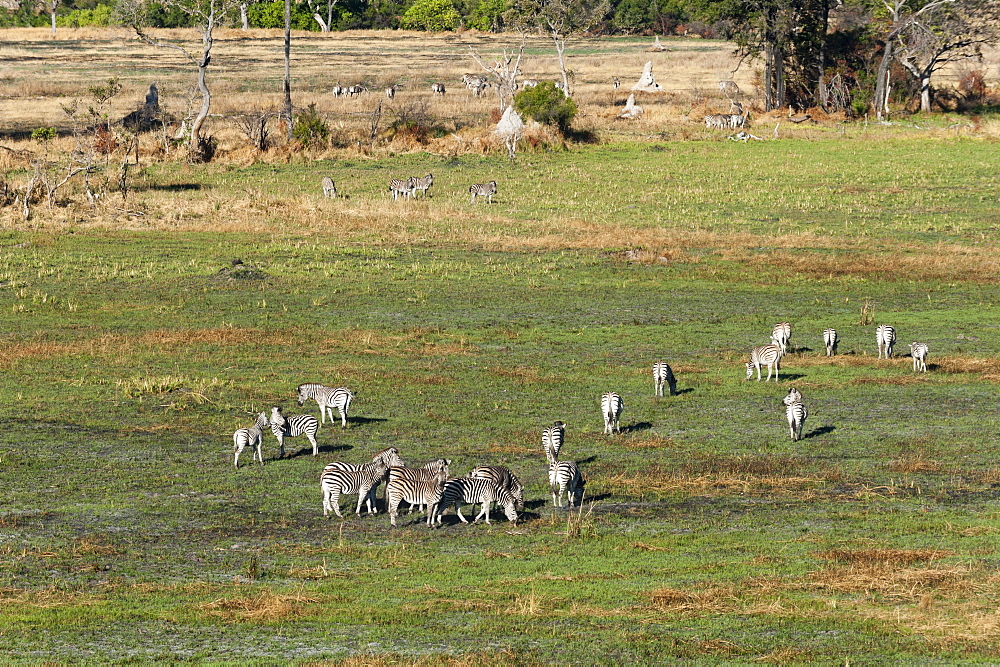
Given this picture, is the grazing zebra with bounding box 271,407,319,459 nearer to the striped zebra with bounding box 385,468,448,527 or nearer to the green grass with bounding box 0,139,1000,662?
the green grass with bounding box 0,139,1000,662

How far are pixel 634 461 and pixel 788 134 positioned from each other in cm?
6531

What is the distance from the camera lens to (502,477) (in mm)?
19453

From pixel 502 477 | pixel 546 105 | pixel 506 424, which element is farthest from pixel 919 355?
pixel 546 105

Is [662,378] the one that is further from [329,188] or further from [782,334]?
[329,188]

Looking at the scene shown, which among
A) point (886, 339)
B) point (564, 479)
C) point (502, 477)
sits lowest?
point (886, 339)

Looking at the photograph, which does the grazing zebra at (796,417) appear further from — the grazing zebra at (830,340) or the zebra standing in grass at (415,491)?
the zebra standing in grass at (415,491)

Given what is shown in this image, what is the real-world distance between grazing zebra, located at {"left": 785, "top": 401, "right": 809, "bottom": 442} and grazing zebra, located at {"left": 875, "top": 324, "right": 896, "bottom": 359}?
762 cm

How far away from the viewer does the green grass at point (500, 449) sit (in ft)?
49.5

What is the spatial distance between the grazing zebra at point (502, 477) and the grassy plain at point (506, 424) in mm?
405

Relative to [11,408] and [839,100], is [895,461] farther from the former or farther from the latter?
[839,100]

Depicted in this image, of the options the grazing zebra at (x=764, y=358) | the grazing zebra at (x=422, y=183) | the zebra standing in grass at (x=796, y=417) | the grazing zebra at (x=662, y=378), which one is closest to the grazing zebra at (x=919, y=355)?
the grazing zebra at (x=764, y=358)

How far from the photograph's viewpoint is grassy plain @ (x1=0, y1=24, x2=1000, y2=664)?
49.9 ft

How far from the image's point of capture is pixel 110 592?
54.3 ft

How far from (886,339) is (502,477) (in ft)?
52.0
